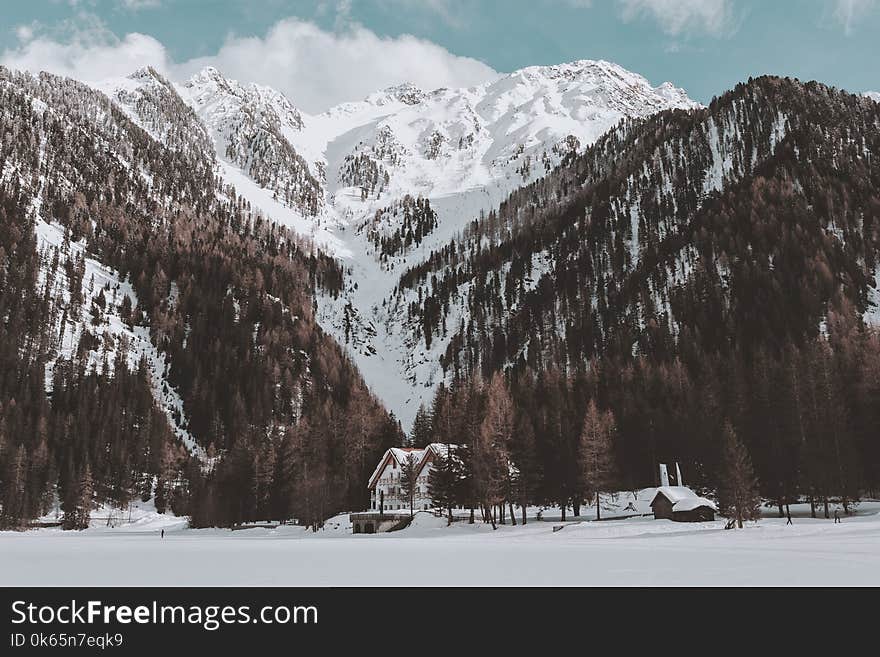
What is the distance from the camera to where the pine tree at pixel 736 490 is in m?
51.5

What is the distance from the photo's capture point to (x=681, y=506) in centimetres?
6044

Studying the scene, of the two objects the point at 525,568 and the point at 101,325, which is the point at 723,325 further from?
the point at 101,325

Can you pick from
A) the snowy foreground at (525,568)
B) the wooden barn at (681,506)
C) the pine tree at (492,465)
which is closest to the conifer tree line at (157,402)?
the pine tree at (492,465)

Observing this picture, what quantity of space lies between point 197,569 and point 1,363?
494ft

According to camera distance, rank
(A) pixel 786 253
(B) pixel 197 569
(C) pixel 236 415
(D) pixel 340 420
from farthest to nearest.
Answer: (C) pixel 236 415 < (A) pixel 786 253 < (D) pixel 340 420 < (B) pixel 197 569

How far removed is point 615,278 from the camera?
17688 centimetres

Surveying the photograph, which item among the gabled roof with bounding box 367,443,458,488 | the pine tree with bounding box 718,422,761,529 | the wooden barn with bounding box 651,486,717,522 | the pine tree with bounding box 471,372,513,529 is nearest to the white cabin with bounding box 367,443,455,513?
the gabled roof with bounding box 367,443,458,488

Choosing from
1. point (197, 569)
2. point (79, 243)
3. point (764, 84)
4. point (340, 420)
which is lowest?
point (197, 569)

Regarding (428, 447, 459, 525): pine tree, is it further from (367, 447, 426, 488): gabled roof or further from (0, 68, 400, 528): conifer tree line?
(367, 447, 426, 488): gabled roof

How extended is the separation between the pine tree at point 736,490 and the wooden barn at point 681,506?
4134 mm

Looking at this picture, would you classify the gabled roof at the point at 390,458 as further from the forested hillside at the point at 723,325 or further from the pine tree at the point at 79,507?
the pine tree at the point at 79,507

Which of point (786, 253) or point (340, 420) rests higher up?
point (786, 253)
